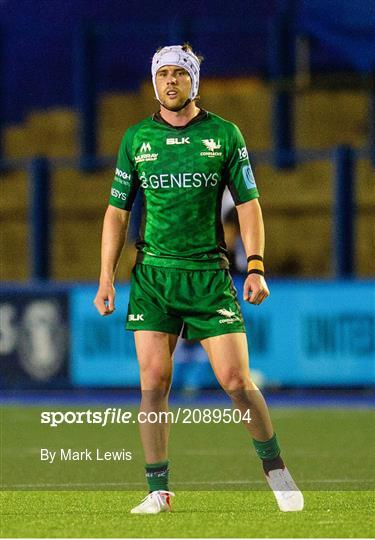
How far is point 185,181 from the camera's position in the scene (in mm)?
7824

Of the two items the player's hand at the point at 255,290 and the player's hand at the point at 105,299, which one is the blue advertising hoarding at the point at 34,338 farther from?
the player's hand at the point at 255,290

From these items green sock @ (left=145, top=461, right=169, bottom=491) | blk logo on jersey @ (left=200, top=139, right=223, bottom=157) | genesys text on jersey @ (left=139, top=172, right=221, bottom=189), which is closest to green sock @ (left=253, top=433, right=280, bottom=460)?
green sock @ (left=145, top=461, right=169, bottom=491)

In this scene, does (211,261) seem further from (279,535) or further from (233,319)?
(279,535)

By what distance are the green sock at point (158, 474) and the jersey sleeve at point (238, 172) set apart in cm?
130

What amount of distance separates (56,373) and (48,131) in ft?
34.7

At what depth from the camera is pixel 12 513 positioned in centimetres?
823

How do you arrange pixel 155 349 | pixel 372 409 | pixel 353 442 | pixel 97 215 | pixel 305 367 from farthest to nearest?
pixel 97 215 < pixel 305 367 < pixel 372 409 < pixel 353 442 < pixel 155 349

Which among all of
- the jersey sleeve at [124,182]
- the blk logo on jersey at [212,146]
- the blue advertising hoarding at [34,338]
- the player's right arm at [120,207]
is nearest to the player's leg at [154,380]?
the player's right arm at [120,207]

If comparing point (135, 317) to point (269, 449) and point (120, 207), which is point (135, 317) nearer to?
point (120, 207)

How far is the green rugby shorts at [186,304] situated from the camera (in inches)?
311

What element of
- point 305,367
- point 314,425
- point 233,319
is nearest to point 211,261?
point 233,319

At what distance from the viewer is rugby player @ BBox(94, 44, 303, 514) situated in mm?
7828

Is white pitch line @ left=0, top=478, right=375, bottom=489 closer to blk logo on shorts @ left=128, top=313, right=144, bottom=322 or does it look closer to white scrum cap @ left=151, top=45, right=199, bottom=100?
blk logo on shorts @ left=128, top=313, right=144, bottom=322

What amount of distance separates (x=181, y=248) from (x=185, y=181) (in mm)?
333
